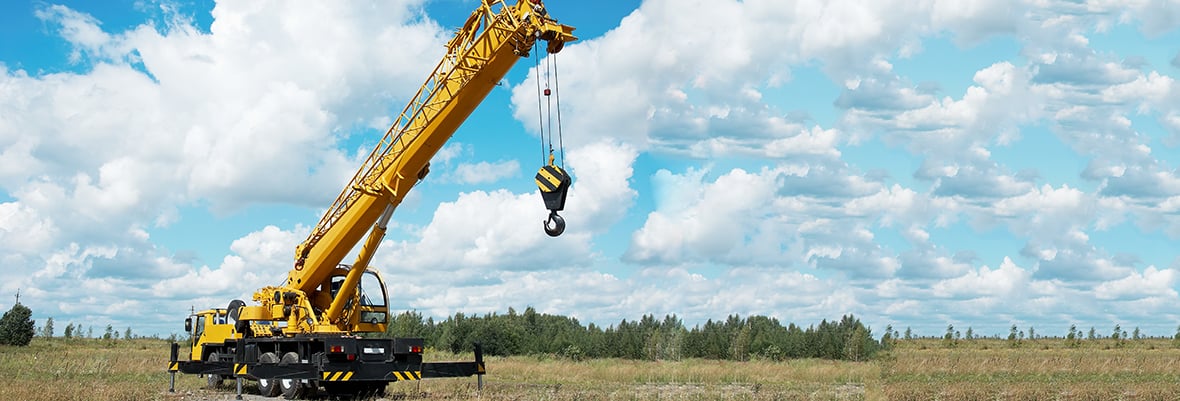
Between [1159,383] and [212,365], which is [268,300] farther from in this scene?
[1159,383]

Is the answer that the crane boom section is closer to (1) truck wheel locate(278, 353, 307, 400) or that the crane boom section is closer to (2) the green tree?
(1) truck wheel locate(278, 353, 307, 400)

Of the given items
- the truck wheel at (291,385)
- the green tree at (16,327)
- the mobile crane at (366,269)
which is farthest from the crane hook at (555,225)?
the green tree at (16,327)

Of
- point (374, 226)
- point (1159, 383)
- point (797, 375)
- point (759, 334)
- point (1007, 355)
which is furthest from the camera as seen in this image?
point (759, 334)

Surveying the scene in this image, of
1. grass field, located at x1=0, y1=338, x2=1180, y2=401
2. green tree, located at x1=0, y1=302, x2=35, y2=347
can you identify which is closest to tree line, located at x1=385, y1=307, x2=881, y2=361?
grass field, located at x1=0, y1=338, x2=1180, y2=401

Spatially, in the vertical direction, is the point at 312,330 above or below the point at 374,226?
below

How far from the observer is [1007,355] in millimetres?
25031

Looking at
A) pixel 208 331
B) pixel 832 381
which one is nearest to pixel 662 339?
A: pixel 832 381

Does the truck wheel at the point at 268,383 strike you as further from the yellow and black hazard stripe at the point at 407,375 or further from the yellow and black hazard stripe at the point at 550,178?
the yellow and black hazard stripe at the point at 550,178

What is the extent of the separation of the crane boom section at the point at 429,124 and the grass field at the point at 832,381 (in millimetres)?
3883

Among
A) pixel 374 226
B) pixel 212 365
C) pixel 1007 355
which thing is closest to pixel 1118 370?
pixel 1007 355

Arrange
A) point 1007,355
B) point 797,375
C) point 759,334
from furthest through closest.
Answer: point 759,334 < point 797,375 < point 1007,355

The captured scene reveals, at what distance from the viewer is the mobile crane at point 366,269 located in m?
20.4

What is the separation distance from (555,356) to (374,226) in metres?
32.6

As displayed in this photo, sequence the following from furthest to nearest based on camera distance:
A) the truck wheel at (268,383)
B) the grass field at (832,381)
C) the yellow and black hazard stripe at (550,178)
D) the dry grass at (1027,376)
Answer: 1. the truck wheel at (268,383)
2. the yellow and black hazard stripe at (550,178)
3. the grass field at (832,381)
4. the dry grass at (1027,376)
